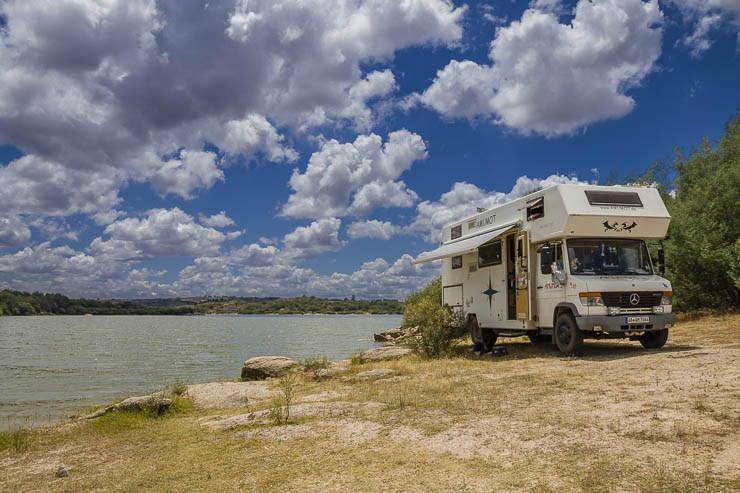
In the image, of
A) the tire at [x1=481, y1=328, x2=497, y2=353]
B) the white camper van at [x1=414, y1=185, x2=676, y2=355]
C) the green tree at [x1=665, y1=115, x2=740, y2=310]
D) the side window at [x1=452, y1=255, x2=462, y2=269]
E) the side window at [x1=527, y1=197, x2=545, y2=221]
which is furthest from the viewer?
the green tree at [x1=665, y1=115, x2=740, y2=310]

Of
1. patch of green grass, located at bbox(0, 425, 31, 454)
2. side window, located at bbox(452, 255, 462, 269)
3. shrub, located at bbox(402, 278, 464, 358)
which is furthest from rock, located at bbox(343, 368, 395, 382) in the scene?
patch of green grass, located at bbox(0, 425, 31, 454)

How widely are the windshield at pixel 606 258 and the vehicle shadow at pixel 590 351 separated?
79.5 inches

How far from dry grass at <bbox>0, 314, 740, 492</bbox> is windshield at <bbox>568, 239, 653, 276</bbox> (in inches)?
99.1

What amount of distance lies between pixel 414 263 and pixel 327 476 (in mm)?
14351

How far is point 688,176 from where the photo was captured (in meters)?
29.0

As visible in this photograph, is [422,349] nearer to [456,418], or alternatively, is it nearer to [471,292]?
[471,292]

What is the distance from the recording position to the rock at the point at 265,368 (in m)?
17.2

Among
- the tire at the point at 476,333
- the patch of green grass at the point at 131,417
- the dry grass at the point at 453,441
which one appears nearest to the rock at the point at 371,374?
the dry grass at the point at 453,441

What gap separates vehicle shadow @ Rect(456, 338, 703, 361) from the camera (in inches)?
522

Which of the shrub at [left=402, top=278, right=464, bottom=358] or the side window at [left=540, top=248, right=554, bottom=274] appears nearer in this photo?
the side window at [left=540, top=248, right=554, bottom=274]

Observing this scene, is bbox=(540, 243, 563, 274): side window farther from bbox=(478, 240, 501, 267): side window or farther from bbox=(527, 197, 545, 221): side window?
bbox=(478, 240, 501, 267): side window

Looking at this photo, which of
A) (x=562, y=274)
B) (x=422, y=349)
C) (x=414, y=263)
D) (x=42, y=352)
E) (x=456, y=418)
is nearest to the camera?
(x=456, y=418)

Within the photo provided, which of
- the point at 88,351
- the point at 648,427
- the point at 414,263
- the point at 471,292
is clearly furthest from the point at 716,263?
the point at 88,351

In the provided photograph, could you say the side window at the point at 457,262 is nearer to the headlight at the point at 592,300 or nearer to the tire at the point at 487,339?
the tire at the point at 487,339
